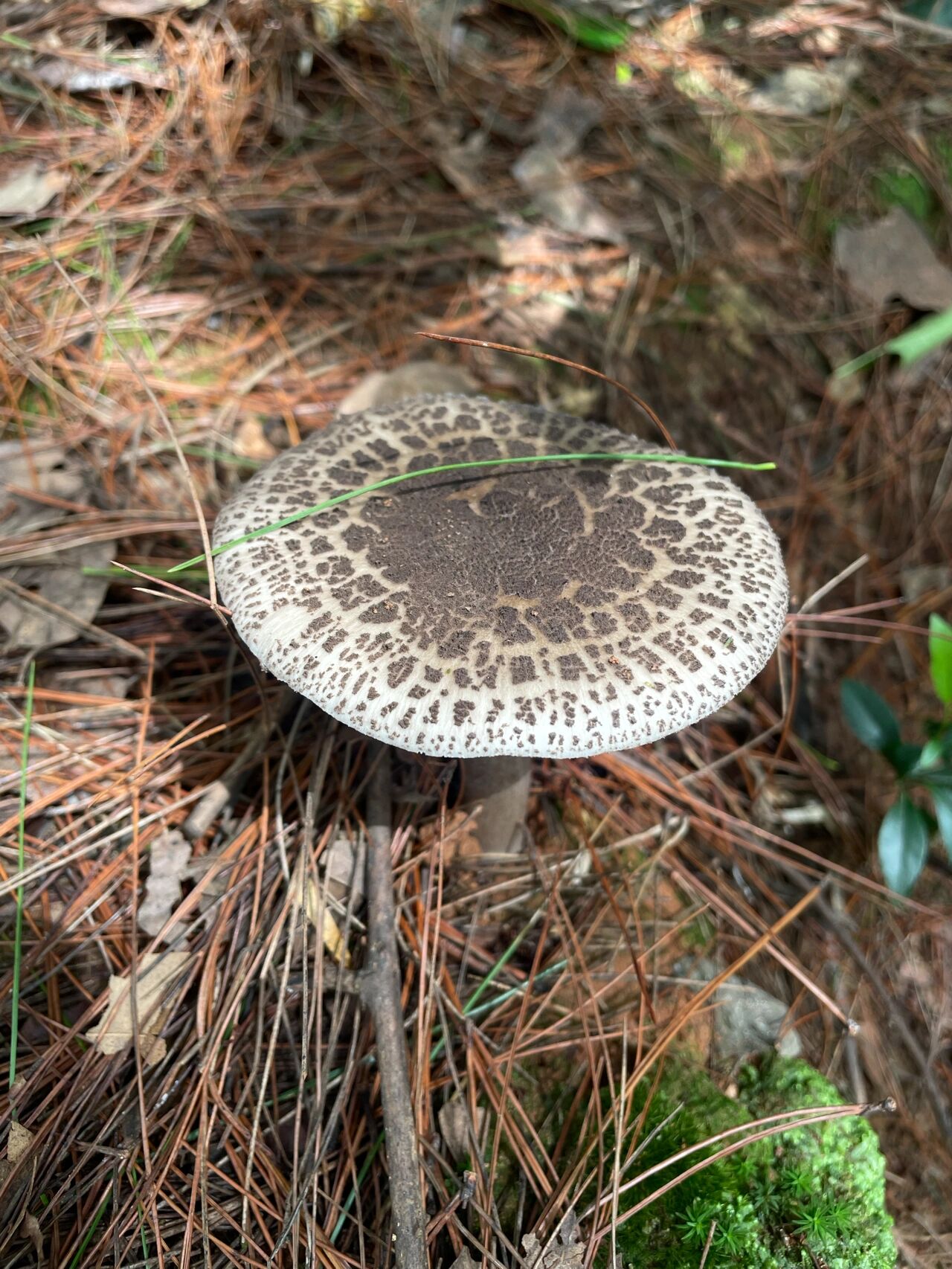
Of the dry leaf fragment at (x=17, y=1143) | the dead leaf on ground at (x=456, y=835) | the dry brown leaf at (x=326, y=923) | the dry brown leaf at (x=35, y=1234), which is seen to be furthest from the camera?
the dead leaf on ground at (x=456, y=835)

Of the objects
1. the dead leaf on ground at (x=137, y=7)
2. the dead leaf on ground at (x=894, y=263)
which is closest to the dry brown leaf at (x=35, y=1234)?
the dead leaf on ground at (x=137, y=7)

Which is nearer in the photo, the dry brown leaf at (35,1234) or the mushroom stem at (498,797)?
the dry brown leaf at (35,1234)

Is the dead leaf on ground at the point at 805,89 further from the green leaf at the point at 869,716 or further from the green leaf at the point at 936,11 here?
the green leaf at the point at 869,716

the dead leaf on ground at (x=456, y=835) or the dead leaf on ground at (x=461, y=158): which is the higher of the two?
the dead leaf on ground at (x=461, y=158)

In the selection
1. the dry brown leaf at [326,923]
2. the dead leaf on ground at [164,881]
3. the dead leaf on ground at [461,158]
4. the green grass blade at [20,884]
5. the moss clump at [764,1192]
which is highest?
the dead leaf on ground at [461,158]

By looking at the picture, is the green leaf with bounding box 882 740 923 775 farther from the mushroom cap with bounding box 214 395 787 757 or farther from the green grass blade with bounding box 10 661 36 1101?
the green grass blade with bounding box 10 661 36 1101

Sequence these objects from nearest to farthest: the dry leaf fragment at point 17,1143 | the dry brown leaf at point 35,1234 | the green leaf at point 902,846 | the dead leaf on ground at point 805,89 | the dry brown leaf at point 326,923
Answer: the dry brown leaf at point 35,1234, the dry leaf fragment at point 17,1143, the dry brown leaf at point 326,923, the green leaf at point 902,846, the dead leaf on ground at point 805,89

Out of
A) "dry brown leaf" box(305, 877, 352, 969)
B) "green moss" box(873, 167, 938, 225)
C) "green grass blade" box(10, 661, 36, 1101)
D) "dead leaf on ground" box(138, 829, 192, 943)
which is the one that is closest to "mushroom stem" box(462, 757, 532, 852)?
"dry brown leaf" box(305, 877, 352, 969)

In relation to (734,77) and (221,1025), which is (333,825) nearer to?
(221,1025)

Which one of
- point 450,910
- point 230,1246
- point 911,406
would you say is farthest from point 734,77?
point 230,1246
